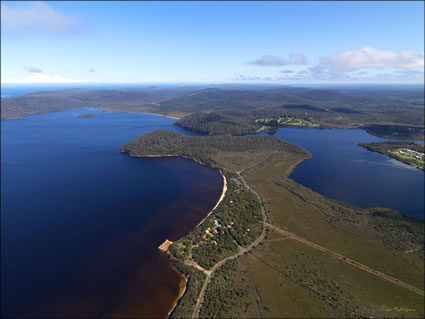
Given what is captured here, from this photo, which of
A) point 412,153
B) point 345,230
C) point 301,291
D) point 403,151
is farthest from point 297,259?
point 403,151

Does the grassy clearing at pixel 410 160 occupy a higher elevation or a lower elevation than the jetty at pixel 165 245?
lower

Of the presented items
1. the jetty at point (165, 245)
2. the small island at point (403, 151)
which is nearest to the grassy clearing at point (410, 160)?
the small island at point (403, 151)

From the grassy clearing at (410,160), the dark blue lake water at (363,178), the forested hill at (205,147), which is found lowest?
the dark blue lake water at (363,178)

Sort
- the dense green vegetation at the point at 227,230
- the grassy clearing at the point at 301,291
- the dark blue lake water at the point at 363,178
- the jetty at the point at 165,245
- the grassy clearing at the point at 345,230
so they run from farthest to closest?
the dark blue lake water at the point at 363,178 → the jetty at the point at 165,245 → the dense green vegetation at the point at 227,230 → the grassy clearing at the point at 345,230 → the grassy clearing at the point at 301,291

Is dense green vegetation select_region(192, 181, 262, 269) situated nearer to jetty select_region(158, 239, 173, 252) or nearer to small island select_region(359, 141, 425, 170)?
jetty select_region(158, 239, 173, 252)

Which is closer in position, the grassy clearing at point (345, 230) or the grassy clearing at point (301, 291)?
the grassy clearing at point (301, 291)

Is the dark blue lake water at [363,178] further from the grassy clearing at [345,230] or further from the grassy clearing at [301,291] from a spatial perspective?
the grassy clearing at [301,291]

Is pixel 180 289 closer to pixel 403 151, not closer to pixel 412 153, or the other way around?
pixel 412 153
